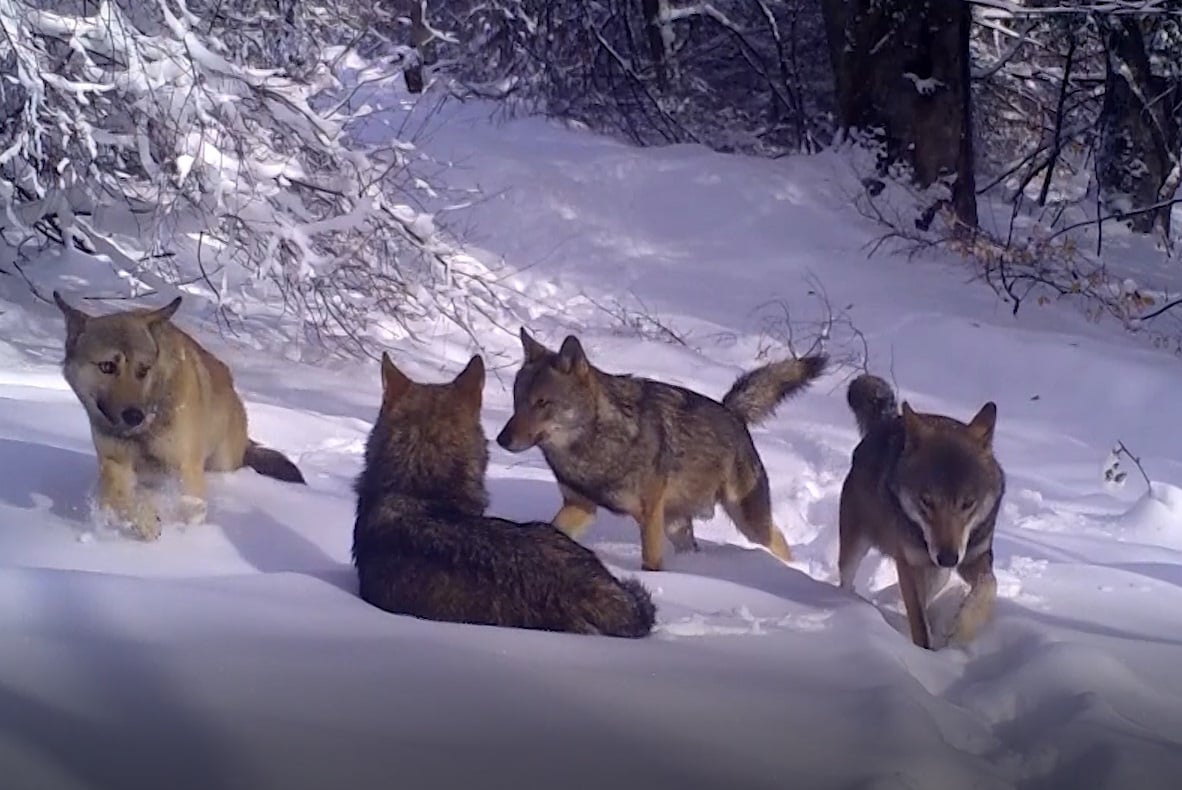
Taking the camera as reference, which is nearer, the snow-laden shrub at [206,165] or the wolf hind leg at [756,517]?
the wolf hind leg at [756,517]

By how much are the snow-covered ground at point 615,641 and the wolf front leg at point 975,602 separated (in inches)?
3.1

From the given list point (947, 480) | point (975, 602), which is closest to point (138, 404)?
point (947, 480)

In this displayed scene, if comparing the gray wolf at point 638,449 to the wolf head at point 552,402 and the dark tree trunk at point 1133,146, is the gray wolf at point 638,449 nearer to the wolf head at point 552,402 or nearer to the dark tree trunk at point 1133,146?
the wolf head at point 552,402

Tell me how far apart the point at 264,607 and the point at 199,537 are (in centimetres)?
165

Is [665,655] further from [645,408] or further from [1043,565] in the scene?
[1043,565]

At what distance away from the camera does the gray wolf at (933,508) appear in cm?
519

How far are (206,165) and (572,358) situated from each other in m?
3.99

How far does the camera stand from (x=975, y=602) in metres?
5.23

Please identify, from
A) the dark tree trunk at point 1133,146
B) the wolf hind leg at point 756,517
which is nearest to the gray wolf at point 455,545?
the wolf hind leg at point 756,517

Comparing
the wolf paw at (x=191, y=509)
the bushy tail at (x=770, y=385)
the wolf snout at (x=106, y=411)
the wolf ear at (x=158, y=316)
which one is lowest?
the bushy tail at (x=770, y=385)

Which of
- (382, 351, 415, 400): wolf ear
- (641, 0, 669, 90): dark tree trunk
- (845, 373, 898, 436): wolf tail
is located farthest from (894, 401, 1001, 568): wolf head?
(641, 0, 669, 90): dark tree trunk

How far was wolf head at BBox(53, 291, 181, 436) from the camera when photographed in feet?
18.5

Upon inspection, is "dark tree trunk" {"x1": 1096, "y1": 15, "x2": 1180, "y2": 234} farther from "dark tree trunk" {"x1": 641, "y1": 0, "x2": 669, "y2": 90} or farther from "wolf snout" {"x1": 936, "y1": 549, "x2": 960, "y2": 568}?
"wolf snout" {"x1": 936, "y1": 549, "x2": 960, "y2": 568}

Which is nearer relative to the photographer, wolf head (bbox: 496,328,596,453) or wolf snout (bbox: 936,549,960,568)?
wolf snout (bbox: 936,549,960,568)
